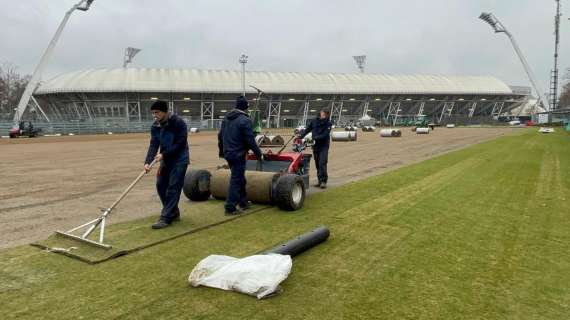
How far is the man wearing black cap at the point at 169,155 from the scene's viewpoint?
6152 mm

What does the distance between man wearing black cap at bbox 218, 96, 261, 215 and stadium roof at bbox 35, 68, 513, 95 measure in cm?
6990

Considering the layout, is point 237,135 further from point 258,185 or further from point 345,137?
point 345,137

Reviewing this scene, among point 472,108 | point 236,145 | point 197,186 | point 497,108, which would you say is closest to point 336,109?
point 472,108

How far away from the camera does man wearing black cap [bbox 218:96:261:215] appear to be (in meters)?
6.99

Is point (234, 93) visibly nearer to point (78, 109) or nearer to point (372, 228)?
point (78, 109)

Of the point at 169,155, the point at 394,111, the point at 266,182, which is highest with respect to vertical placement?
the point at 394,111

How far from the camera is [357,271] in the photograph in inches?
174

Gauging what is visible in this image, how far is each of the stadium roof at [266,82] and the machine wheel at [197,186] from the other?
226 feet

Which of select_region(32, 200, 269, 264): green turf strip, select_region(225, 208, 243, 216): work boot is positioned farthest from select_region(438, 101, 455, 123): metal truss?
select_region(32, 200, 269, 264): green turf strip

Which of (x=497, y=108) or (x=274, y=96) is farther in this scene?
(x=497, y=108)

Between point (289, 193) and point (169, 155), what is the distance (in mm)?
2070

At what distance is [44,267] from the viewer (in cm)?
461

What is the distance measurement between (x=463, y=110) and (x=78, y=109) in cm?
8504

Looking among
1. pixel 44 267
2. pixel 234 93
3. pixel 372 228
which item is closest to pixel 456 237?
pixel 372 228
